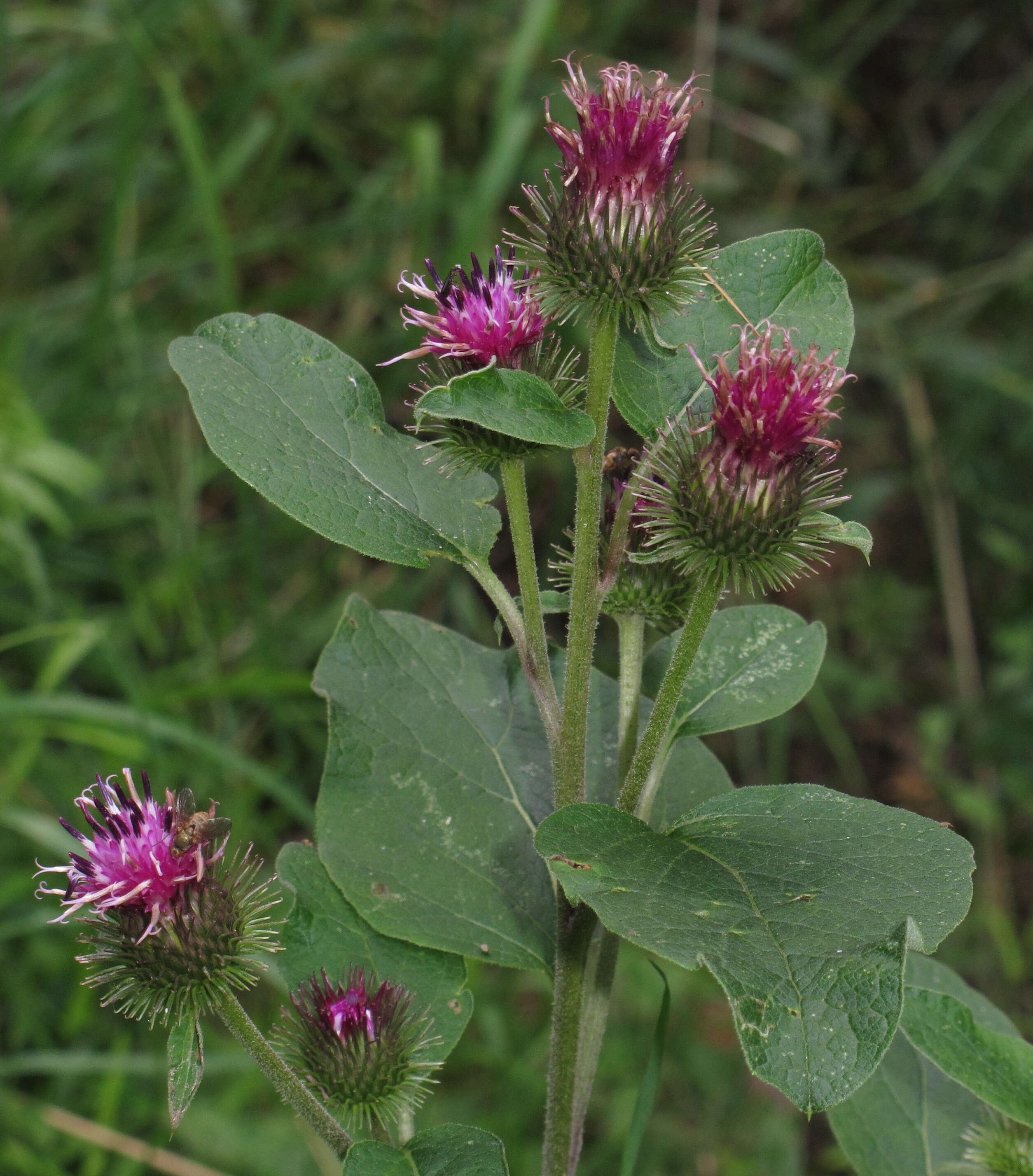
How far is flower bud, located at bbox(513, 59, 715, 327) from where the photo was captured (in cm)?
123

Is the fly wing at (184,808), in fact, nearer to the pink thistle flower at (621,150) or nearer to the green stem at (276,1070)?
the green stem at (276,1070)

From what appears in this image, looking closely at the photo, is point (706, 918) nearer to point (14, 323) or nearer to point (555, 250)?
point (555, 250)

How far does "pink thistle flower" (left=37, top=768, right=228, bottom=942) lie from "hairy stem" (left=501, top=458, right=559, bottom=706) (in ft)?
1.23

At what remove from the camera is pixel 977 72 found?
528cm

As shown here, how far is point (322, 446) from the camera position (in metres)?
1.36

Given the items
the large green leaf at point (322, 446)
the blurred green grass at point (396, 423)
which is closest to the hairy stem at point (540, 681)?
the large green leaf at point (322, 446)

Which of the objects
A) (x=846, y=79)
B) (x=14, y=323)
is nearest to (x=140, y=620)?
(x=14, y=323)

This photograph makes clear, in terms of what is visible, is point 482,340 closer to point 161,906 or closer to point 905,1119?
point 161,906

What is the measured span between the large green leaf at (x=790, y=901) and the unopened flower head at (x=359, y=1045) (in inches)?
14.2

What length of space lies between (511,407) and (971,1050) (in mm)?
874

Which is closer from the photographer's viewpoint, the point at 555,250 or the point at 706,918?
the point at 706,918

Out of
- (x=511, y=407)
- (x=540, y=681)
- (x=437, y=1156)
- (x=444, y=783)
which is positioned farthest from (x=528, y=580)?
(x=437, y=1156)

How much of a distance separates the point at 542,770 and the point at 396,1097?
0.44 metres

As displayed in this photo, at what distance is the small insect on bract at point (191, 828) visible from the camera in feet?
4.09
